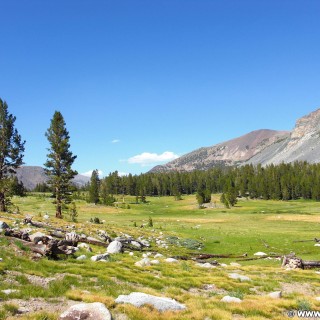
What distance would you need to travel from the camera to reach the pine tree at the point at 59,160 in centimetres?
5438

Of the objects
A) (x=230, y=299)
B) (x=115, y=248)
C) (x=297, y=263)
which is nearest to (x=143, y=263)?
(x=115, y=248)

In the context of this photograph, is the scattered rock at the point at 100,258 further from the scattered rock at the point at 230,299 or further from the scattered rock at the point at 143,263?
the scattered rock at the point at 230,299

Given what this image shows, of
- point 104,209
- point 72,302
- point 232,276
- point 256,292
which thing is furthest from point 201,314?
point 104,209

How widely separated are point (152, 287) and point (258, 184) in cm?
18655

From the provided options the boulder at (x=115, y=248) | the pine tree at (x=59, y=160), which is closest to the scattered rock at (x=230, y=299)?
the boulder at (x=115, y=248)

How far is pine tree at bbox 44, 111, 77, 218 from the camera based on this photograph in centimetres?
5438

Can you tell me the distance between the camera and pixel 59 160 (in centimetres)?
5541

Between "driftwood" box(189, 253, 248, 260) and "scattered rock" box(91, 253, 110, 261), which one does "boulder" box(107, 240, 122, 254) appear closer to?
"scattered rock" box(91, 253, 110, 261)

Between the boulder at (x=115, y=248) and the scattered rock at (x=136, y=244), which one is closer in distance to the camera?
the boulder at (x=115, y=248)

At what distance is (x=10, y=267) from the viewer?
51.7 ft

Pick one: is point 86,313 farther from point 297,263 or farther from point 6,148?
point 6,148

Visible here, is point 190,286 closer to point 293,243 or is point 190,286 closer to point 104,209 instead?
point 293,243

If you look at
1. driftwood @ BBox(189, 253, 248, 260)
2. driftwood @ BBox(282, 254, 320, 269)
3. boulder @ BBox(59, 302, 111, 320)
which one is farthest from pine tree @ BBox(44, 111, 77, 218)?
boulder @ BBox(59, 302, 111, 320)

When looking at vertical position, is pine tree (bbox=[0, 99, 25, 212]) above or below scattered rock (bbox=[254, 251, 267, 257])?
above
